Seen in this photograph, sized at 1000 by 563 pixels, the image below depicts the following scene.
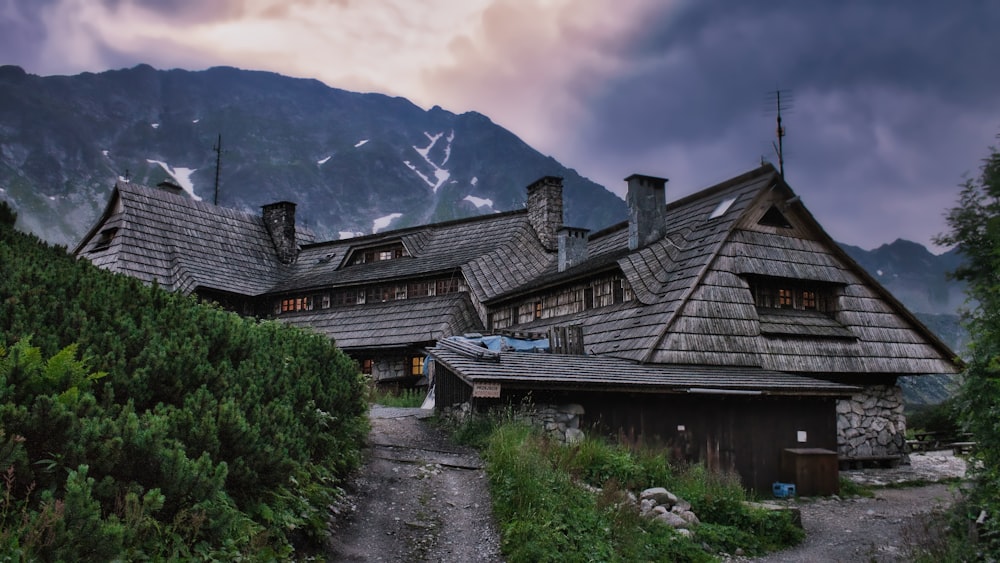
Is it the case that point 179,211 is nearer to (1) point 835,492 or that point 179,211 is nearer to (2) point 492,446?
(2) point 492,446

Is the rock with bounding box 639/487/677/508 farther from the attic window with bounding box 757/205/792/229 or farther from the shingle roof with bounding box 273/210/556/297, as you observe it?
the shingle roof with bounding box 273/210/556/297

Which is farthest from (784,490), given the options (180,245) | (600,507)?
(180,245)

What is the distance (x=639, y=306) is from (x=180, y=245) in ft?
69.2

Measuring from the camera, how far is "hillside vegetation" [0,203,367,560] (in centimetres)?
525

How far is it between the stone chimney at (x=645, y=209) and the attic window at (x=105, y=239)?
69.2ft

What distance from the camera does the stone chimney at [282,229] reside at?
118 feet

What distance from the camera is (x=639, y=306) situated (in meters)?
18.7

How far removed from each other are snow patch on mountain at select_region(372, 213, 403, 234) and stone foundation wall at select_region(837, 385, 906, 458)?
16548 centimetres

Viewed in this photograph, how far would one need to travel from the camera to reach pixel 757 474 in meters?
15.3

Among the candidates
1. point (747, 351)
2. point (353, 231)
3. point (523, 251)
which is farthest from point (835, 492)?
point (353, 231)

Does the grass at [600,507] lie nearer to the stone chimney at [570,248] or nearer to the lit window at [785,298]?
the lit window at [785,298]

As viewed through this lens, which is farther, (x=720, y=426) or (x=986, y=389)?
(x=720, y=426)

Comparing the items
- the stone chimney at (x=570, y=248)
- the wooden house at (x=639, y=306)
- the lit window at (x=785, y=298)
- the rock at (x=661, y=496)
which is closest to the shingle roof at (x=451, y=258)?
the wooden house at (x=639, y=306)

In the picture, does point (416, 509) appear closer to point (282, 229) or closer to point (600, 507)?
point (600, 507)
